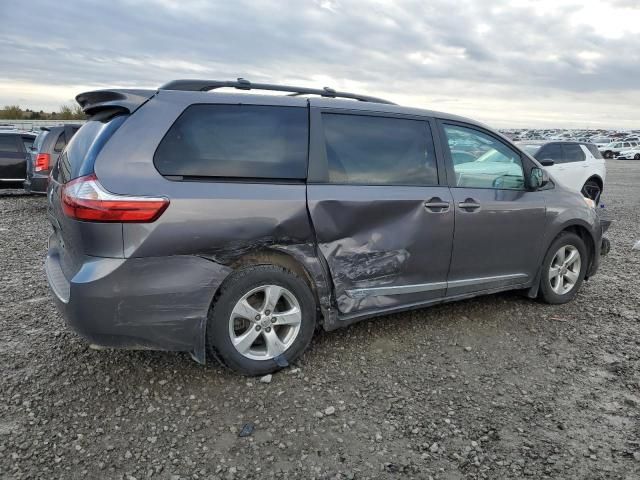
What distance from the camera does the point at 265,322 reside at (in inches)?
129

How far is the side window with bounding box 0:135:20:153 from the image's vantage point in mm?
12130

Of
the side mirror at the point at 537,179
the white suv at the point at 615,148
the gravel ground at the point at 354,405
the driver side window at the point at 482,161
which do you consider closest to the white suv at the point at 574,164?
the side mirror at the point at 537,179

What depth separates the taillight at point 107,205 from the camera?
280 centimetres

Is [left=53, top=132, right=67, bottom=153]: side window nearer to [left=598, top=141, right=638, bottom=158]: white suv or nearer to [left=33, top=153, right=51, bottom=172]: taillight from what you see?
[left=33, top=153, right=51, bottom=172]: taillight

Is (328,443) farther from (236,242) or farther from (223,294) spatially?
(236,242)

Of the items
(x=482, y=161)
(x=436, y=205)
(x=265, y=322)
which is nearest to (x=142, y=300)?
(x=265, y=322)

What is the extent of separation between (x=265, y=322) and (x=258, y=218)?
665mm

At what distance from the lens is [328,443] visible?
2701 mm

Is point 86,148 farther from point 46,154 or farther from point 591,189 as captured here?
point 591,189

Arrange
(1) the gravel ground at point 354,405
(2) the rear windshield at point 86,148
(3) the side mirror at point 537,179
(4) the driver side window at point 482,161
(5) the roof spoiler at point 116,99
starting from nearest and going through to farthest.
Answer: (1) the gravel ground at point 354,405 → (2) the rear windshield at point 86,148 → (5) the roof spoiler at point 116,99 → (4) the driver side window at point 482,161 → (3) the side mirror at point 537,179

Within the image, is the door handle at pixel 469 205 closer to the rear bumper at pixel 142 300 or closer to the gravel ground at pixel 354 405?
the gravel ground at pixel 354 405

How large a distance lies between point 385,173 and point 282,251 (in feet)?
3.25

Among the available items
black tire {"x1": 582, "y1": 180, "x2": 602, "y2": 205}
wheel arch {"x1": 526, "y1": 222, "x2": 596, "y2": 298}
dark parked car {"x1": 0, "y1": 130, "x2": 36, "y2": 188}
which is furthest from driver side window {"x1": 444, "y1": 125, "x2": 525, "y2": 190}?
dark parked car {"x1": 0, "y1": 130, "x2": 36, "y2": 188}

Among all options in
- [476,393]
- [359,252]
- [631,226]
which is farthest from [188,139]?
[631,226]
